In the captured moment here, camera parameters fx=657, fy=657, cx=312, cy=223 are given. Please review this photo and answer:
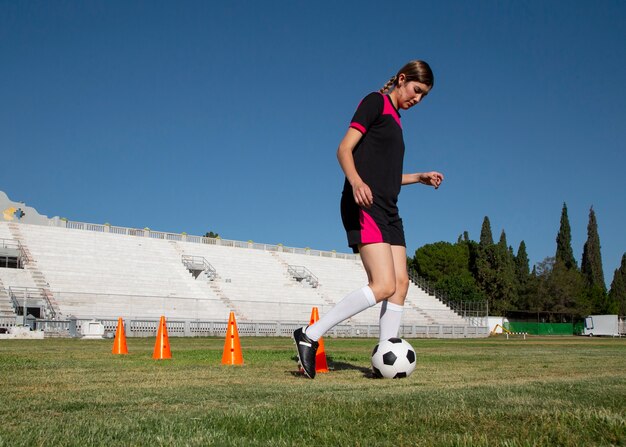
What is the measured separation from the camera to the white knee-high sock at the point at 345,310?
573 centimetres

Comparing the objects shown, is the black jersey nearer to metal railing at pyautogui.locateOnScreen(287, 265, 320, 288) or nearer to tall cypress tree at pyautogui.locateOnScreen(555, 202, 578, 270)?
metal railing at pyautogui.locateOnScreen(287, 265, 320, 288)

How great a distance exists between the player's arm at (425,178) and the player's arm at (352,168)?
139 cm

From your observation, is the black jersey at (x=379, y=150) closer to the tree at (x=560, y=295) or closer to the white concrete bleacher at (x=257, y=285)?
the white concrete bleacher at (x=257, y=285)

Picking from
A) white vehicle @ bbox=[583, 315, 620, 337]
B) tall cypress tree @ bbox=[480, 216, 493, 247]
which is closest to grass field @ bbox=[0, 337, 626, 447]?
white vehicle @ bbox=[583, 315, 620, 337]

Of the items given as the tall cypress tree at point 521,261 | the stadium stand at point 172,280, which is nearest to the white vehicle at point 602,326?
the stadium stand at point 172,280

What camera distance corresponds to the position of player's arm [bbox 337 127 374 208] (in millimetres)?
5308

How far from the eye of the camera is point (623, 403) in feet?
12.2

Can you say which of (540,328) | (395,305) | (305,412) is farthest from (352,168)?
(540,328)

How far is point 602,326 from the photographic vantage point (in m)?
52.9

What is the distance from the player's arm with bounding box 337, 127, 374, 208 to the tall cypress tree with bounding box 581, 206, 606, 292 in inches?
3290

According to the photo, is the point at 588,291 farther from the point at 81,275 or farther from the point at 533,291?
the point at 81,275

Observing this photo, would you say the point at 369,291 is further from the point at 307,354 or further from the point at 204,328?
the point at 204,328

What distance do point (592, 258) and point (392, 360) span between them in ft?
282

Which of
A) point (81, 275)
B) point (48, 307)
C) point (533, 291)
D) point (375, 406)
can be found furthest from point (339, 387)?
point (533, 291)
